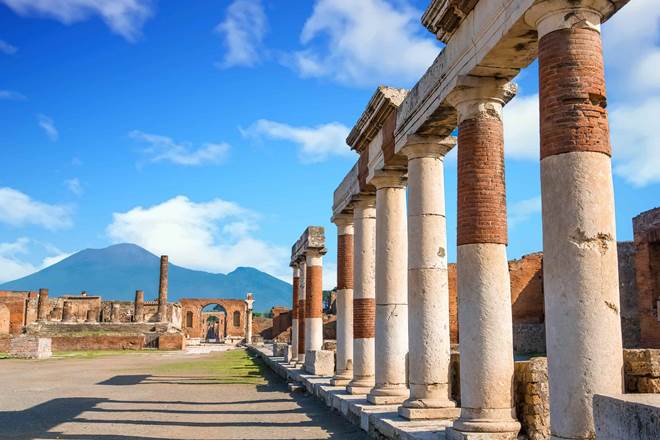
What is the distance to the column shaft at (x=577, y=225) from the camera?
523cm

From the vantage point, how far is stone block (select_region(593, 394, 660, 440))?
3.50 meters

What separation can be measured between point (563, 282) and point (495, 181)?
2251 mm

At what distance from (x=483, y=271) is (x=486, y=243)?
328 mm

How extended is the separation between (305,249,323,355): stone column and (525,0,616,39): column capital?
14.9 meters

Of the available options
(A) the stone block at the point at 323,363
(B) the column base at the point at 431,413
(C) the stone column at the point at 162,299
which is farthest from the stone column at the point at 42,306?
(B) the column base at the point at 431,413

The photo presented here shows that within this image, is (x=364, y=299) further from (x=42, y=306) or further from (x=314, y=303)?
(x=42, y=306)

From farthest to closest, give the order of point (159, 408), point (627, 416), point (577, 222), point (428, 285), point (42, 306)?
point (42, 306) → point (159, 408) → point (428, 285) → point (577, 222) → point (627, 416)

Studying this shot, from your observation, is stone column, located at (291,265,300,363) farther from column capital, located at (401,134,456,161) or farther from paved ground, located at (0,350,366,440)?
column capital, located at (401,134,456,161)

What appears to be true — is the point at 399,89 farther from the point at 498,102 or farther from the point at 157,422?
the point at 157,422

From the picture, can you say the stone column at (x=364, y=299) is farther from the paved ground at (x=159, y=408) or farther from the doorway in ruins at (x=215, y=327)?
the doorway in ruins at (x=215, y=327)

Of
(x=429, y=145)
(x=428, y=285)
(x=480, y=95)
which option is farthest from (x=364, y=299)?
(x=480, y=95)

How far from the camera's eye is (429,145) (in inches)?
380

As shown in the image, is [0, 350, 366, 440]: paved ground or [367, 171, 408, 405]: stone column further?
[367, 171, 408, 405]: stone column

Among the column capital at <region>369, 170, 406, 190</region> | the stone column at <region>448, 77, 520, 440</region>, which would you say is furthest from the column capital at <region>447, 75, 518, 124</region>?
the column capital at <region>369, 170, 406, 190</region>
